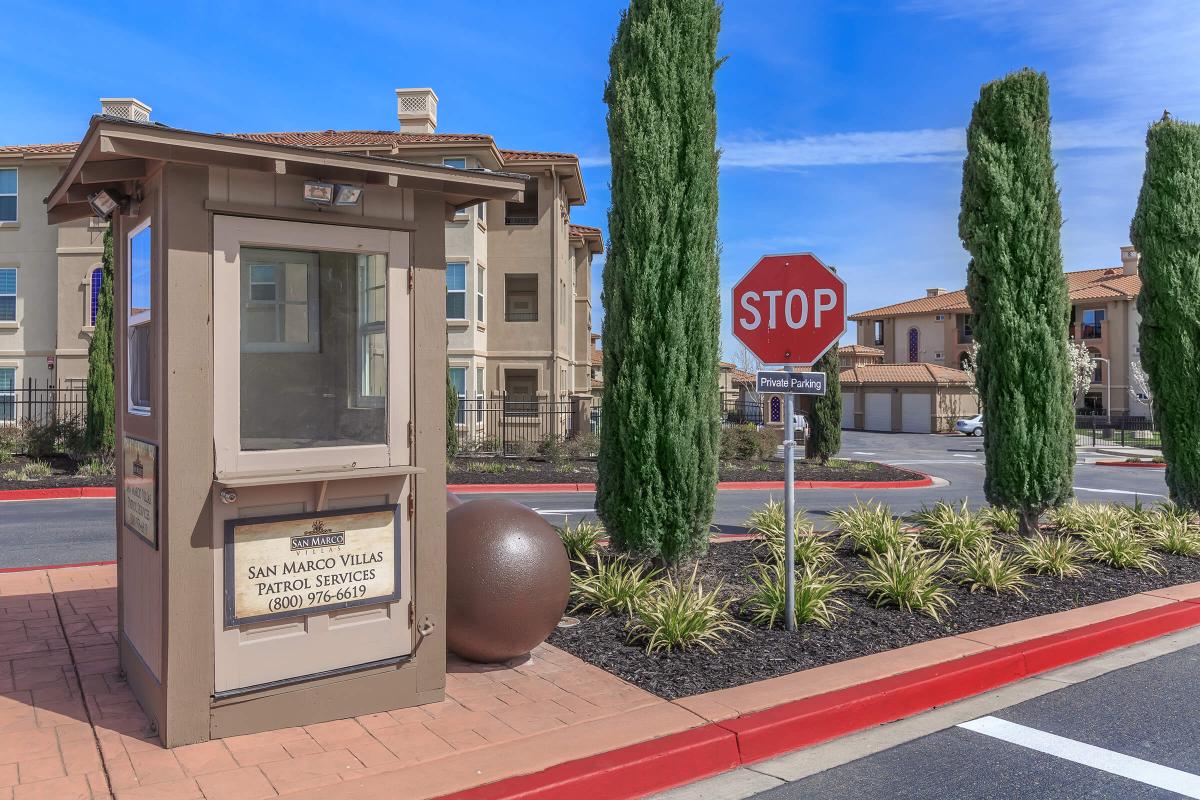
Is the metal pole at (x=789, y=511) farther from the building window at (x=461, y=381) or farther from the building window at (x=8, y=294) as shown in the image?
the building window at (x=8, y=294)

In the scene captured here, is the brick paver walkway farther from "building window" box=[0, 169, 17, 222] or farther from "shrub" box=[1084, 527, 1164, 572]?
"building window" box=[0, 169, 17, 222]

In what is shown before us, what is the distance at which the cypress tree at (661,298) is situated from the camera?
7316 mm

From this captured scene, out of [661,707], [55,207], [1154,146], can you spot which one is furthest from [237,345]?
[1154,146]

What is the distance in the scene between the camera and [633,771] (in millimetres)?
4289

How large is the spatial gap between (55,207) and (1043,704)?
6717mm

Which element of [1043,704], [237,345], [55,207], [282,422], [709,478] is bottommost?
[1043,704]

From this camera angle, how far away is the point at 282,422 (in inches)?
189

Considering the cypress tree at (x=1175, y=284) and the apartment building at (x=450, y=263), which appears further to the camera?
the apartment building at (x=450, y=263)

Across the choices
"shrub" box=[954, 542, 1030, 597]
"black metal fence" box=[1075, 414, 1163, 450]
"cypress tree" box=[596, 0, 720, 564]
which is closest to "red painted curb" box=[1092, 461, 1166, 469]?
"black metal fence" box=[1075, 414, 1163, 450]

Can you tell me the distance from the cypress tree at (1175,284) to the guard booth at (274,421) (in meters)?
9.66

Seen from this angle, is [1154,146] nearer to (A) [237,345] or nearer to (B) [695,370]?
(B) [695,370]

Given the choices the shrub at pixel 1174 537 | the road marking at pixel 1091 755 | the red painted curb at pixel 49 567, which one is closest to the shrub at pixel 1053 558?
the shrub at pixel 1174 537

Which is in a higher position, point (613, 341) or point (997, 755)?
point (613, 341)

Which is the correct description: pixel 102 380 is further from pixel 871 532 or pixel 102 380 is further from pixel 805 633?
pixel 805 633
